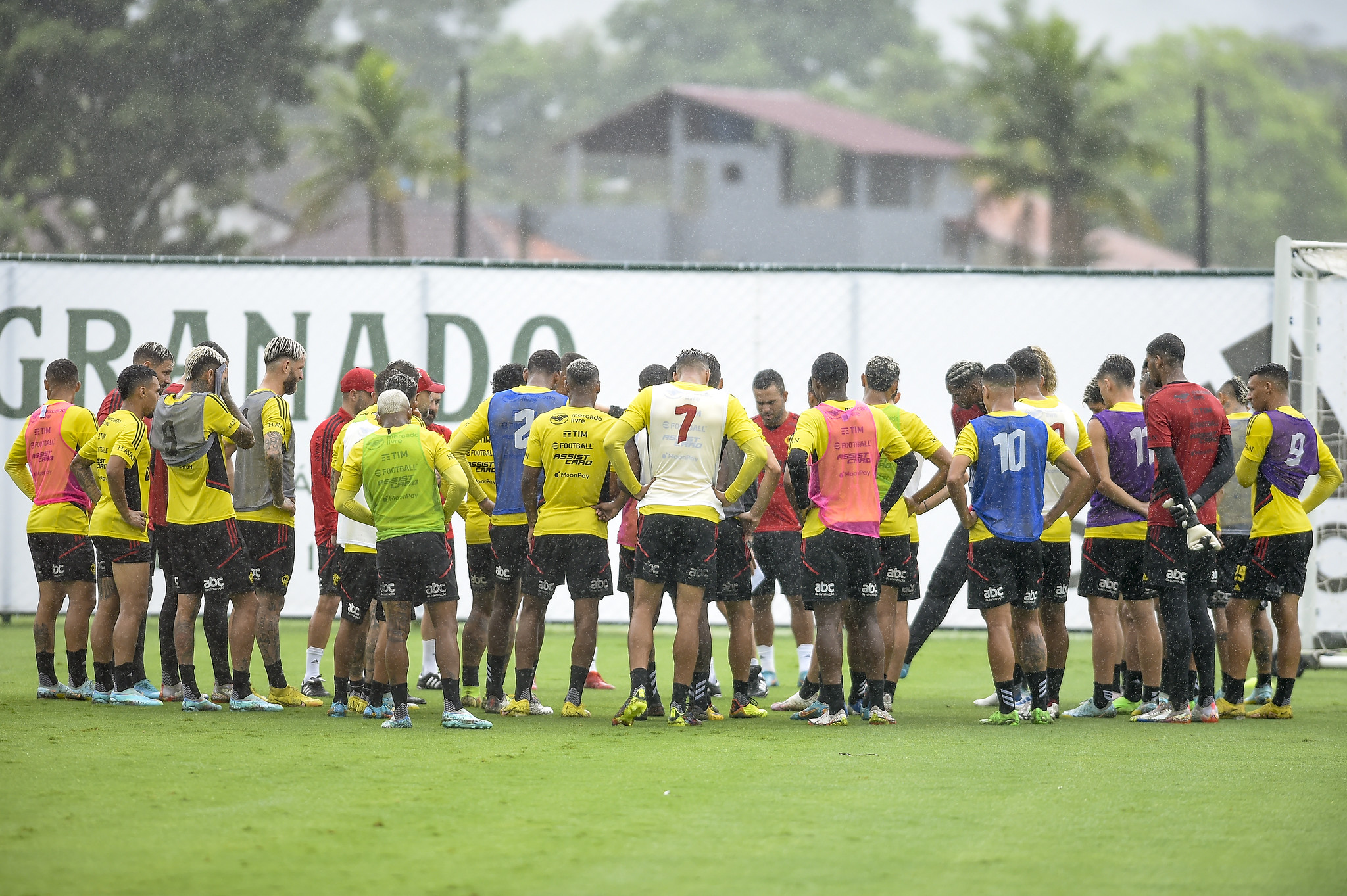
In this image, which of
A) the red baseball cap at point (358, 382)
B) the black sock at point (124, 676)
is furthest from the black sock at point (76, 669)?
the red baseball cap at point (358, 382)

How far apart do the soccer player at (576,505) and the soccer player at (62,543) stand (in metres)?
2.67

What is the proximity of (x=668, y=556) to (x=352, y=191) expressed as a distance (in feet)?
210

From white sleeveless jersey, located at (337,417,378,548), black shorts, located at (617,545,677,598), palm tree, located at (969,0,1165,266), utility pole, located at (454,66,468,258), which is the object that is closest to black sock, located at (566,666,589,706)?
black shorts, located at (617,545,677,598)

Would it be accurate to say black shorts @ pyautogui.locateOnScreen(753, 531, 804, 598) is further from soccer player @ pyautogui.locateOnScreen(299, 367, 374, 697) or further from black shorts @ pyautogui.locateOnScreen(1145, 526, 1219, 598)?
soccer player @ pyautogui.locateOnScreen(299, 367, 374, 697)

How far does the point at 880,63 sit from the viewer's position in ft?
264

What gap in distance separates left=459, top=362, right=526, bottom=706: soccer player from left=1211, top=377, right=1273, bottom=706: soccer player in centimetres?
422

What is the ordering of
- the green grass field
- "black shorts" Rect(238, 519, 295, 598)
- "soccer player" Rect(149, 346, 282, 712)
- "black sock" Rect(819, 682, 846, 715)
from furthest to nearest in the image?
1. "black shorts" Rect(238, 519, 295, 598)
2. "soccer player" Rect(149, 346, 282, 712)
3. "black sock" Rect(819, 682, 846, 715)
4. the green grass field

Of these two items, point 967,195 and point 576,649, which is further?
point 967,195

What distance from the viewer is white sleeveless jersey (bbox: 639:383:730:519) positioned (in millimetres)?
7559

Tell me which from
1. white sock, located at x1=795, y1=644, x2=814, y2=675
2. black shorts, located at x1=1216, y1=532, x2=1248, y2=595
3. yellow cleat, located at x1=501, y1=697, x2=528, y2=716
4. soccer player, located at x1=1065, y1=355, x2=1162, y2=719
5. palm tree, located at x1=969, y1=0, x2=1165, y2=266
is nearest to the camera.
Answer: yellow cleat, located at x1=501, y1=697, x2=528, y2=716

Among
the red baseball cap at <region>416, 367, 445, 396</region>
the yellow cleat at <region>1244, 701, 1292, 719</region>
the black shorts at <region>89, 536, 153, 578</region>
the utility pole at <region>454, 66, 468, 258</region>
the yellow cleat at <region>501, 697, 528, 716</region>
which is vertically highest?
the utility pole at <region>454, 66, 468, 258</region>

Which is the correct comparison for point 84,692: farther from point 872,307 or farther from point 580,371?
point 872,307

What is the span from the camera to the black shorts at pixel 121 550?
26.6ft

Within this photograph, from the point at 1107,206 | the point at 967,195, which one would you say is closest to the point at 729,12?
the point at 967,195
